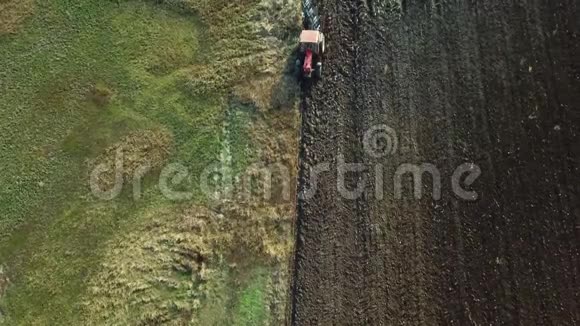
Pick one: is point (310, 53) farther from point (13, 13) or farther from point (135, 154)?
point (13, 13)

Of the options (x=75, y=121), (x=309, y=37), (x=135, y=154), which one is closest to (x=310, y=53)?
(x=309, y=37)

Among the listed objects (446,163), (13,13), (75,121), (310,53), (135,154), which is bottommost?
(446,163)

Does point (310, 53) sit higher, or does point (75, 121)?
point (310, 53)

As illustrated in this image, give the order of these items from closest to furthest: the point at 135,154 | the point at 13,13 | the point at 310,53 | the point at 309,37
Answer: the point at 135,154, the point at 309,37, the point at 310,53, the point at 13,13

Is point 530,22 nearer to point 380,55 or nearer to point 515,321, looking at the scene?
point 380,55

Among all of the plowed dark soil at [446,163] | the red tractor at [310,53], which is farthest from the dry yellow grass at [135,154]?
the red tractor at [310,53]

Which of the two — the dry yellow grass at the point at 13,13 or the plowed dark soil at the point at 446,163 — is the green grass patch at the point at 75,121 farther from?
the plowed dark soil at the point at 446,163

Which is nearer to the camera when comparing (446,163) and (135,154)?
(446,163)
